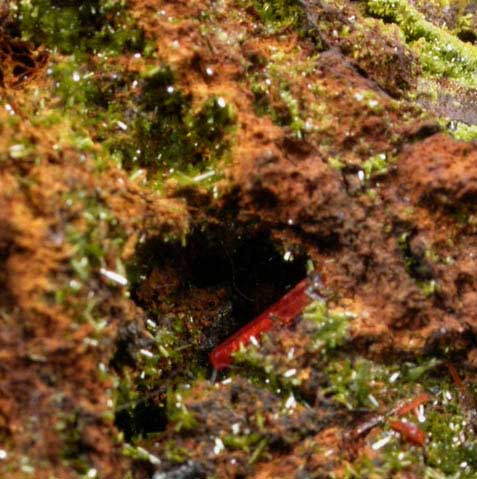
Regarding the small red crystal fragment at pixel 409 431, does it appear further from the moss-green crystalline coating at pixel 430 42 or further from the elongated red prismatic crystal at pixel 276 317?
the moss-green crystalline coating at pixel 430 42

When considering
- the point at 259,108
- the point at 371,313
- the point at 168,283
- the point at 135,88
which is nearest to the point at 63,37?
the point at 135,88

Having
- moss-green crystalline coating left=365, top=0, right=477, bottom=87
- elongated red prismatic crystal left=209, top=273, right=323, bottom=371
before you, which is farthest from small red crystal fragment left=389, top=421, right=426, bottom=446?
moss-green crystalline coating left=365, top=0, right=477, bottom=87

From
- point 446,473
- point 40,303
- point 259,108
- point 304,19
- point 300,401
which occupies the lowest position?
point 446,473

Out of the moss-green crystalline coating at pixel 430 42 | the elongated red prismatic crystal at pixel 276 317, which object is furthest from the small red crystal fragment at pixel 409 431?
the moss-green crystalline coating at pixel 430 42

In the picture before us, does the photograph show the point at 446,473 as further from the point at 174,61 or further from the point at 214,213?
the point at 174,61

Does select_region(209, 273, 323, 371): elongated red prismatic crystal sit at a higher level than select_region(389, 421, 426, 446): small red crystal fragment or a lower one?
higher

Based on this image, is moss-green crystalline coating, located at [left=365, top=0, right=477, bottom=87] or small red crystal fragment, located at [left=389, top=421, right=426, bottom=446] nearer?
small red crystal fragment, located at [left=389, top=421, right=426, bottom=446]

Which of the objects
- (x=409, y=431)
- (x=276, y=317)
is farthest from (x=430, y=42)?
(x=409, y=431)

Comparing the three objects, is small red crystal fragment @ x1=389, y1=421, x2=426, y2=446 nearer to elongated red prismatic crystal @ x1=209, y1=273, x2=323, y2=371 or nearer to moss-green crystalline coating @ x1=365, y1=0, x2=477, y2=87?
elongated red prismatic crystal @ x1=209, y1=273, x2=323, y2=371

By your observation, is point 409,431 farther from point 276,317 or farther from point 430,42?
point 430,42
